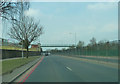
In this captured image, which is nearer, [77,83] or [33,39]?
[77,83]

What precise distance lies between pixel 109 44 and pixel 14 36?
2525 cm

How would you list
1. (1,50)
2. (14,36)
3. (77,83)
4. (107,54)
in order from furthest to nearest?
(14,36) < (1,50) < (107,54) < (77,83)

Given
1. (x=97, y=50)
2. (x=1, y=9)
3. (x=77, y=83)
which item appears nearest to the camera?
(x=77, y=83)

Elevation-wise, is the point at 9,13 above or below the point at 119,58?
above

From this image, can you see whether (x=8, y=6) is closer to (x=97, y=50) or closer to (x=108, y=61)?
(x=108, y=61)

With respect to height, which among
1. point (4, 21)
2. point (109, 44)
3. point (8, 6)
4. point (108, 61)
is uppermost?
point (8, 6)

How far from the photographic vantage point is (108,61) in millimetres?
22641

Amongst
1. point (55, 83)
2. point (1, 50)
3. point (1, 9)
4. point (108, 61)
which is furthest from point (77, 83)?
point (1, 50)

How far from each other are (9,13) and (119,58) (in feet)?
45.1

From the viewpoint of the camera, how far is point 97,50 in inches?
1138

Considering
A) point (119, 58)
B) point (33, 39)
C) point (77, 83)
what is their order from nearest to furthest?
1. point (77, 83)
2. point (119, 58)
3. point (33, 39)

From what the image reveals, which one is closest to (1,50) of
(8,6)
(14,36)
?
(14,36)

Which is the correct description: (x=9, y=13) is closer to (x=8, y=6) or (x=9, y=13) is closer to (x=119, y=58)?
(x=8, y=6)

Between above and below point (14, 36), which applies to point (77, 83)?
below
